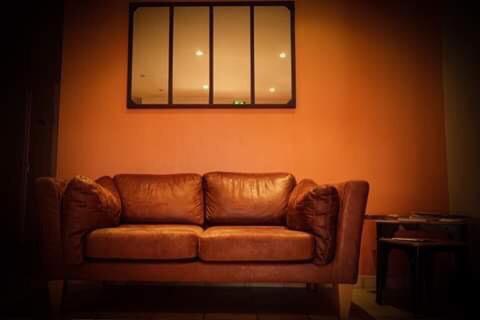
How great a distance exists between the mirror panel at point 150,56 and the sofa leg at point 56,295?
1.64m

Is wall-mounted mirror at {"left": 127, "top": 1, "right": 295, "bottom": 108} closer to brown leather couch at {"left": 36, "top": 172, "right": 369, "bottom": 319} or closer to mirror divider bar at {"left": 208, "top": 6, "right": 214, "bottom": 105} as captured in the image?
mirror divider bar at {"left": 208, "top": 6, "right": 214, "bottom": 105}

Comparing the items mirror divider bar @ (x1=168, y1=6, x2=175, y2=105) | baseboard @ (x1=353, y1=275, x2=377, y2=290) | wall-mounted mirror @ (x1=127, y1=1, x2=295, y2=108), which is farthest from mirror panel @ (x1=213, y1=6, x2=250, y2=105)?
baseboard @ (x1=353, y1=275, x2=377, y2=290)

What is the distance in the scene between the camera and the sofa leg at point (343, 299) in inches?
84.7

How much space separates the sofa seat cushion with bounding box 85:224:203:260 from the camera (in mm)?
2195

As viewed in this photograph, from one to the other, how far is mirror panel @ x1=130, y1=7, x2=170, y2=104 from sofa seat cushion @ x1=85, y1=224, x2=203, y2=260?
1.40m

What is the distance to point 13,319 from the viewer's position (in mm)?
2064

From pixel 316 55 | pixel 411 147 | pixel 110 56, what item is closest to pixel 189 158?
pixel 110 56

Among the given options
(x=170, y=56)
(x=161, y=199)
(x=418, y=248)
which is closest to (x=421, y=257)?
(x=418, y=248)

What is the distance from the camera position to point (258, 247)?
2.20 metres

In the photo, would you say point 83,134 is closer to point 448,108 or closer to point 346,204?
point 346,204

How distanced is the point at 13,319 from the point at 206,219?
1.38 meters

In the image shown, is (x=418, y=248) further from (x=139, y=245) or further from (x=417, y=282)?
(x=139, y=245)

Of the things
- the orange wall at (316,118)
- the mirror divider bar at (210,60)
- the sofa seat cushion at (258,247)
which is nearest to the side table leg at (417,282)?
the sofa seat cushion at (258,247)

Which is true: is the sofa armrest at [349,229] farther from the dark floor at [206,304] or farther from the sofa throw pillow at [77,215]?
the sofa throw pillow at [77,215]
